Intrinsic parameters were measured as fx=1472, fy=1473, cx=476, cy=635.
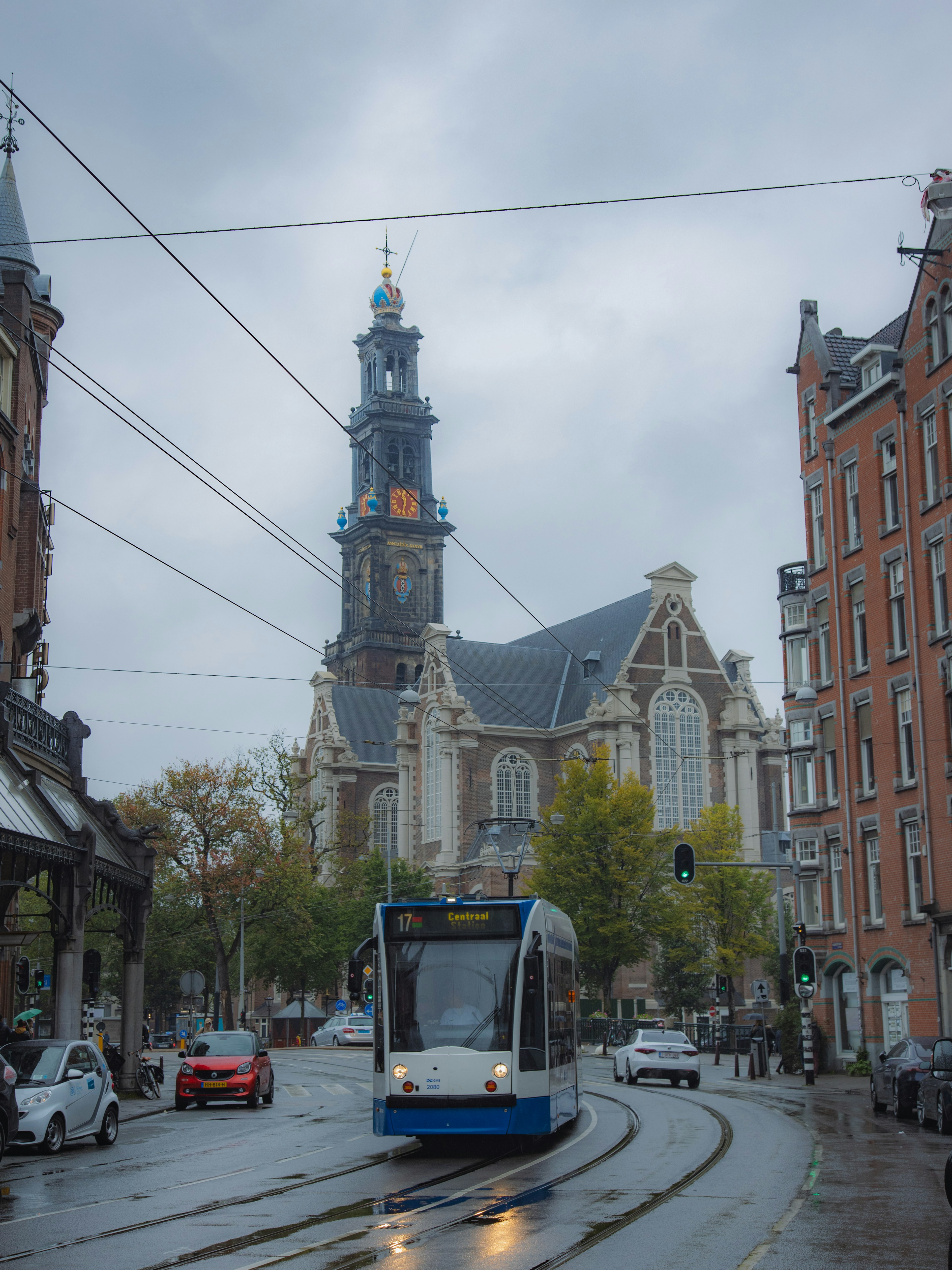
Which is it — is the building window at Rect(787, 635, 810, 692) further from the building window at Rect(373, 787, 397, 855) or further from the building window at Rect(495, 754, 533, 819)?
the building window at Rect(373, 787, 397, 855)

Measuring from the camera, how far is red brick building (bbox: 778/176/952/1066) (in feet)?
112

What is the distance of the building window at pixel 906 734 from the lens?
35.4m

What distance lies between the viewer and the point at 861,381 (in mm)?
39625

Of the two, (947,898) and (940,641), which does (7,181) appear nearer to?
(940,641)

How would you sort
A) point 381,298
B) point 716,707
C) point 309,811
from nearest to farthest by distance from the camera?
point 309,811
point 716,707
point 381,298

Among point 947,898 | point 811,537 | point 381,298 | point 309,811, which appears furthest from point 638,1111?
point 381,298

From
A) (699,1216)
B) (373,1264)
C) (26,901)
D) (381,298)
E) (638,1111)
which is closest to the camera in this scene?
(373,1264)

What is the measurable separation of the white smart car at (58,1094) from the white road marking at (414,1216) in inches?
242

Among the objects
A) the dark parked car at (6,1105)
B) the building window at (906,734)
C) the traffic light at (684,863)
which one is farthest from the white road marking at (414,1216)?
the building window at (906,734)

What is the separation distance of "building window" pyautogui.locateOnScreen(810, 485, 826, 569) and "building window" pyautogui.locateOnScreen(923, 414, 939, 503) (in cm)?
576

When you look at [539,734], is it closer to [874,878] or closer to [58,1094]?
[874,878]

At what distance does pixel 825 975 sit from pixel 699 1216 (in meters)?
29.4

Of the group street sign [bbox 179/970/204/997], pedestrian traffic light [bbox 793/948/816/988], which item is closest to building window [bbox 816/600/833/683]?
pedestrian traffic light [bbox 793/948/816/988]

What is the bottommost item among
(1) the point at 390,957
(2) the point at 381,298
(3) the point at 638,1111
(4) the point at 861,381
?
(3) the point at 638,1111
